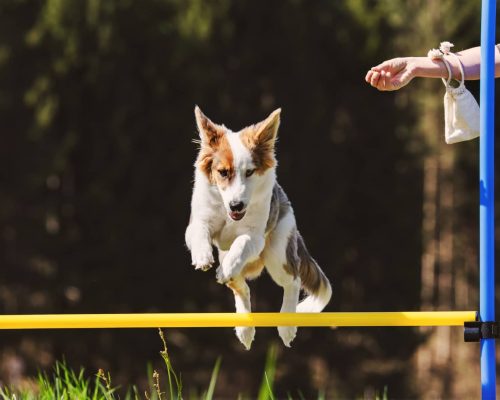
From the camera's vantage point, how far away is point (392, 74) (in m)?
4.25

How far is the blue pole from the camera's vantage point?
158 inches

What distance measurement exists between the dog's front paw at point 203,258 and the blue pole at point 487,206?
3.39 feet

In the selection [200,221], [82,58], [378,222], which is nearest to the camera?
[200,221]

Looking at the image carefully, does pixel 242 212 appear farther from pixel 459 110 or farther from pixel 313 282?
pixel 459 110

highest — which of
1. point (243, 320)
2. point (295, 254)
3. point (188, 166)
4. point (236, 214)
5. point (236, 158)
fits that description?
point (188, 166)

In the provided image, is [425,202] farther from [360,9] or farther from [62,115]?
[62,115]

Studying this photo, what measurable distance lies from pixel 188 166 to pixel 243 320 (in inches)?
566

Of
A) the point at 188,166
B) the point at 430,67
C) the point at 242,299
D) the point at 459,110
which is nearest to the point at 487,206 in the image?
the point at 459,110

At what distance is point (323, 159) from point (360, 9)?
2.75m

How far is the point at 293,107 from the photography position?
62.3ft

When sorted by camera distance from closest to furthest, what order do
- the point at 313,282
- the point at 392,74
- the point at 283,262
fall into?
the point at 392,74, the point at 283,262, the point at 313,282

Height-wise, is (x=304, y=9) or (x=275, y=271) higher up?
(x=304, y=9)

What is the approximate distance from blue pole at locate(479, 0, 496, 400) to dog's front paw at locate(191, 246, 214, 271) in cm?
103

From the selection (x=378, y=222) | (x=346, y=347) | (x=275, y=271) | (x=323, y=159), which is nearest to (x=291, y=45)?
(x=323, y=159)
